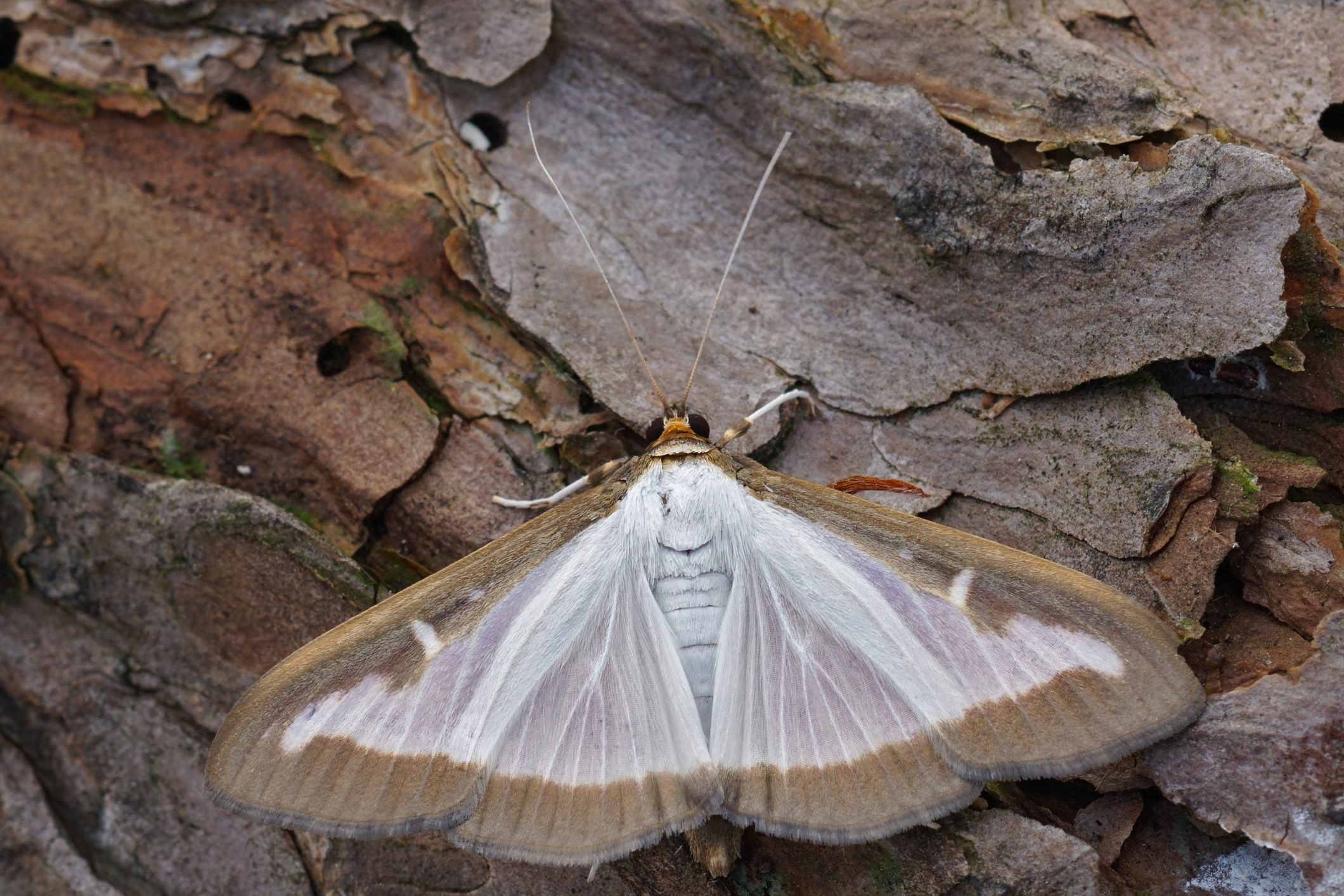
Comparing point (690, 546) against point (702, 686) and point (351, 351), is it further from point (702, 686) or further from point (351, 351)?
point (351, 351)

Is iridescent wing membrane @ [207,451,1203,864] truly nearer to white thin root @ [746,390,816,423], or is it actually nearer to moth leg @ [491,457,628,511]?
moth leg @ [491,457,628,511]

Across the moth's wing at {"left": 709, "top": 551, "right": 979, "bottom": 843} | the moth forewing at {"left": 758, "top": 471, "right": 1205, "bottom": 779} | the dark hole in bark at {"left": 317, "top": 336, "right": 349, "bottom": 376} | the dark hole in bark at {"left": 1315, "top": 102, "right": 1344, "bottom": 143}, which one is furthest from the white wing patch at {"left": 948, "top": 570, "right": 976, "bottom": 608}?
the dark hole in bark at {"left": 317, "top": 336, "right": 349, "bottom": 376}

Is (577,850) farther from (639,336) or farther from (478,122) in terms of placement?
(478,122)

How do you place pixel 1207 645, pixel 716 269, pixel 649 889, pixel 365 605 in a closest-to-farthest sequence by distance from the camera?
pixel 1207 645, pixel 649 889, pixel 365 605, pixel 716 269

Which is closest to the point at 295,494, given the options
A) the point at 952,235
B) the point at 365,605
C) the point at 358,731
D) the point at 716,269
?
the point at 365,605

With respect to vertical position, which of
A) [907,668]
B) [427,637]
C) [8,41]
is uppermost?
[8,41]

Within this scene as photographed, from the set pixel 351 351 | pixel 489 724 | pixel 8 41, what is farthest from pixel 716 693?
pixel 8 41
